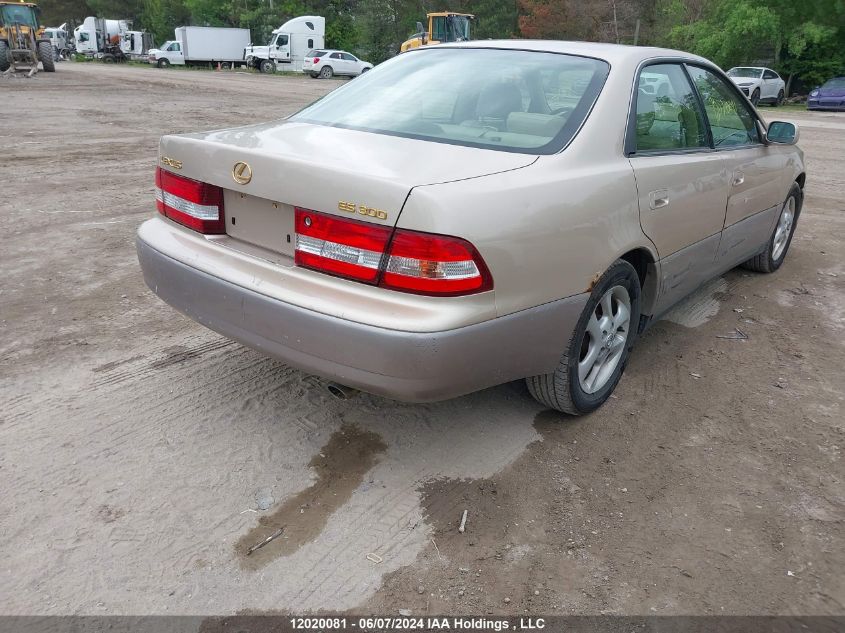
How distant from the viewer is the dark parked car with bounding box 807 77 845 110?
80.9 feet

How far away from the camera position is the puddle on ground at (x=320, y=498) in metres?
2.42

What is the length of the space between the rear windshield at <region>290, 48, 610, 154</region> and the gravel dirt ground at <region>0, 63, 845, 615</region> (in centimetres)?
128

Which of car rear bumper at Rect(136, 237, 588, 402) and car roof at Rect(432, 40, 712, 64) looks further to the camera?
car roof at Rect(432, 40, 712, 64)

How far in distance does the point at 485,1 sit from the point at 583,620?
5164 cm

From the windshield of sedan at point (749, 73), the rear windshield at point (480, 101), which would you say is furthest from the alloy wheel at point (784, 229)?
the windshield of sedan at point (749, 73)

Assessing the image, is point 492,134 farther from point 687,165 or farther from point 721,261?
point 721,261

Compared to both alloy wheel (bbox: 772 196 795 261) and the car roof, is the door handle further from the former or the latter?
alloy wheel (bbox: 772 196 795 261)

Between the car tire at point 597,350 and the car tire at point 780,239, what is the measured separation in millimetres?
2407

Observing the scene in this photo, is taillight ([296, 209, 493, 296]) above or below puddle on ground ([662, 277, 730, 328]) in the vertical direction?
above

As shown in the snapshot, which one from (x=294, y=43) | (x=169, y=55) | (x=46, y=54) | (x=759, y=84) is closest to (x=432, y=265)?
(x=759, y=84)

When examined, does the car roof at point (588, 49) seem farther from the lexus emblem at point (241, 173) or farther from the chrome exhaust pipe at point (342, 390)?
the chrome exhaust pipe at point (342, 390)

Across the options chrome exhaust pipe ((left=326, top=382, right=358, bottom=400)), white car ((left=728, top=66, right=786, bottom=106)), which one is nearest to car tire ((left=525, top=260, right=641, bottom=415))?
chrome exhaust pipe ((left=326, top=382, right=358, bottom=400))

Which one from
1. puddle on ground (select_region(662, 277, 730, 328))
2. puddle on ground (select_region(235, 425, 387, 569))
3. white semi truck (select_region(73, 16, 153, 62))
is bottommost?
puddle on ground (select_region(235, 425, 387, 569))

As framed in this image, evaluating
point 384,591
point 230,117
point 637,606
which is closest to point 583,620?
point 637,606
